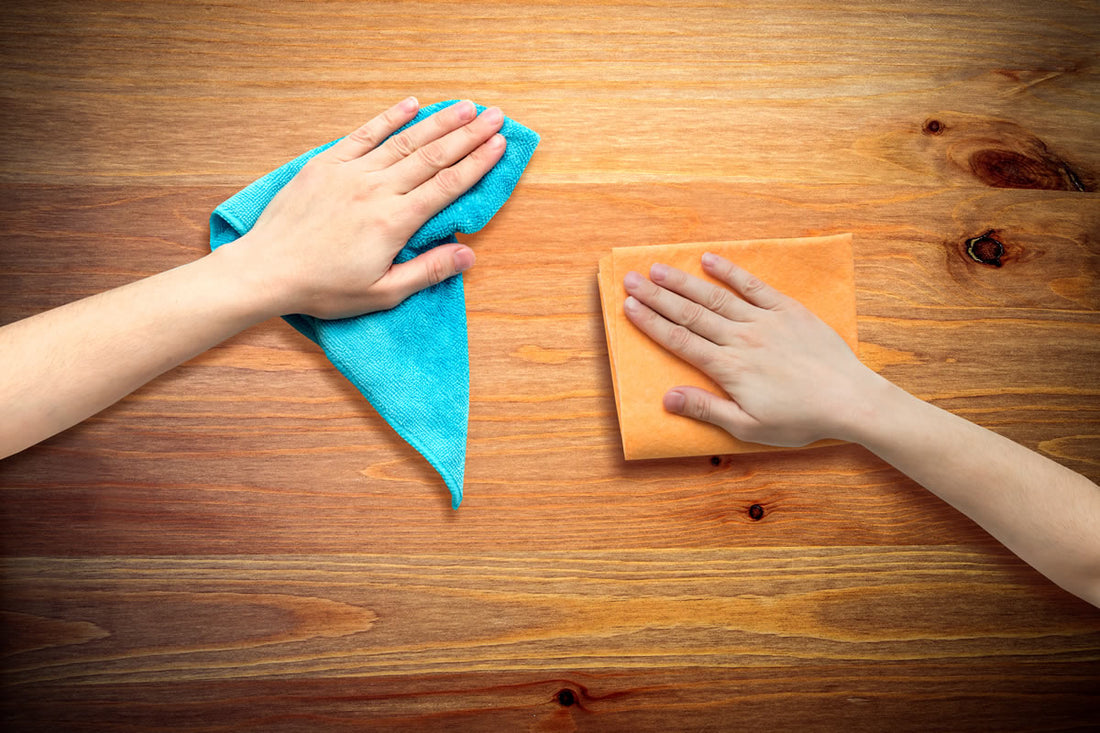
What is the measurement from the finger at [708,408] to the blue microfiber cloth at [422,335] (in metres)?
0.22

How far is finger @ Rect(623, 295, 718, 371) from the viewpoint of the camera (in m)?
0.64

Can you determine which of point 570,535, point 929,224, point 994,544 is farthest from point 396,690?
point 929,224

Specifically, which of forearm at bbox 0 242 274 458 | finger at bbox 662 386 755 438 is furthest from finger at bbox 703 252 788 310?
forearm at bbox 0 242 274 458

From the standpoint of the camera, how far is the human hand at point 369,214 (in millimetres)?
601

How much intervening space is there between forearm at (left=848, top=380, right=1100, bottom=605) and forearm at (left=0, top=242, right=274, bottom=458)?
616mm

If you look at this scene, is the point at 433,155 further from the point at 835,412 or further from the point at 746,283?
the point at 835,412

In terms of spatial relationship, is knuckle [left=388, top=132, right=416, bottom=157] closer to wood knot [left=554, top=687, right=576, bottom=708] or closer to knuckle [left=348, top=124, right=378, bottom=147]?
knuckle [left=348, top=124, right=378, bottom=147]

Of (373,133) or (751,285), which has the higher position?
(373,133)

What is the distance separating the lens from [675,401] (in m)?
0.63

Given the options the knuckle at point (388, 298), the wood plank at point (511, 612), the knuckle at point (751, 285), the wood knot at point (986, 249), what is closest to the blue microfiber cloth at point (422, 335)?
the knuckle at point (388, 298)

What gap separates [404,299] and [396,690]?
0.41m

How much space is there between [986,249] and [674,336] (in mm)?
384

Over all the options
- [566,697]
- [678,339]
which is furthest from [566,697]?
[678,339]

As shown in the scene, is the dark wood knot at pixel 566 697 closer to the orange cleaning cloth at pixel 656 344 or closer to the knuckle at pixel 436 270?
the orange cleaning cloth at pixel 656 344
